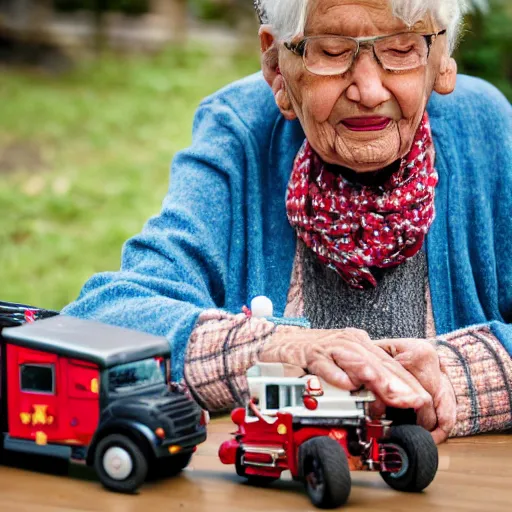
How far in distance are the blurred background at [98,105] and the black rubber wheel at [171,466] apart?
1836 mm

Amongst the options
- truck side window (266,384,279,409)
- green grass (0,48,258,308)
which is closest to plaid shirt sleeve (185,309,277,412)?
truck side window (266,384,279,409)

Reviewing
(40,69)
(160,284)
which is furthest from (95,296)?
(40,69)

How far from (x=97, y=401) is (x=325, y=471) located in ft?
1.29

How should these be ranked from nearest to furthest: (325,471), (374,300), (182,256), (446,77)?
(325,471) < (446,77) < (182,256) < (374,300)

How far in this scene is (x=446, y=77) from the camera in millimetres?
2775

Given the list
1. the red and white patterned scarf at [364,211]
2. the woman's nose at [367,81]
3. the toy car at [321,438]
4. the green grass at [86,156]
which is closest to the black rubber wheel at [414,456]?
the toy car at [321,438]

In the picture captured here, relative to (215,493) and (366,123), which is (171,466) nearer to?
(215,493)

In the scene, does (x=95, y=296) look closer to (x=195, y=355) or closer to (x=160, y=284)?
(x=160, y=284)

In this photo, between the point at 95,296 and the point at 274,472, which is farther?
the point at 95,296

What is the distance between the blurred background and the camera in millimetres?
6336

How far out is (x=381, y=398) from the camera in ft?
6.75

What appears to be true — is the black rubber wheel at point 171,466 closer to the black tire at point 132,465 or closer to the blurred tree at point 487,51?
the black tire at point 132,465

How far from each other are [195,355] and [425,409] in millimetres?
480

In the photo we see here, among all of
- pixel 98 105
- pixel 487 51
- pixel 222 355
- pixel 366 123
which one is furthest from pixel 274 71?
pixel 98 105
